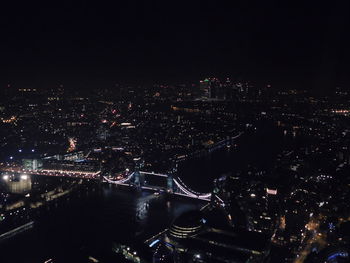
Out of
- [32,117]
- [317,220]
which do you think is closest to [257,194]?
[317,220]

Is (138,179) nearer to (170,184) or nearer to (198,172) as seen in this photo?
(170,184)

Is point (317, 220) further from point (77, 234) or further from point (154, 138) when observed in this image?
point (154, 138)

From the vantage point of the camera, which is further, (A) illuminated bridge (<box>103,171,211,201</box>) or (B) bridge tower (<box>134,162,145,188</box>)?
(B) bridge tower (<box>134,162,145,188</box>)

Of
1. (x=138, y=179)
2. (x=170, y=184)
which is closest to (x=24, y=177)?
(x=138, y=179)

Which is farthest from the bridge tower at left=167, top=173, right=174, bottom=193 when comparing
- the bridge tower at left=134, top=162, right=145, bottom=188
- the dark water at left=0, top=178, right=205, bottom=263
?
the bridge tower at left=134, top=162, right=145, bottom=188

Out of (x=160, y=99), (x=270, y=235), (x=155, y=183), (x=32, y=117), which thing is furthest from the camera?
(x=160, y=99)

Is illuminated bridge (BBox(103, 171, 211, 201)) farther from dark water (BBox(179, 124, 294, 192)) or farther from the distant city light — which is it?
the distant city light
